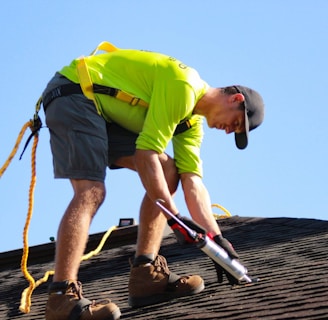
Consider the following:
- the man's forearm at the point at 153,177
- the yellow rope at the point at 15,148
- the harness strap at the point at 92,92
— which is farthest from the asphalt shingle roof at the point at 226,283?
the harness strap at the point at 92,92

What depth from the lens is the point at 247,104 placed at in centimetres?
431

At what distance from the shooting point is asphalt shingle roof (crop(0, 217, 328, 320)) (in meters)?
3.85

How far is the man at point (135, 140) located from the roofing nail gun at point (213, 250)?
6 centimetres

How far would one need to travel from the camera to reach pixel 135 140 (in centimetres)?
455

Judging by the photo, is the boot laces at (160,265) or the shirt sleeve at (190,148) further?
the shirt sleeve at (190,148)

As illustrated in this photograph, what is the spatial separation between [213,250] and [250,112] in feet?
2.35

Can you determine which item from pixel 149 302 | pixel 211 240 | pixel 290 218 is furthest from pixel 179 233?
pixel 290 218

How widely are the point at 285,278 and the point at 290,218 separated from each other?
2.31 metres

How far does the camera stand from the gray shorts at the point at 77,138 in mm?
4113

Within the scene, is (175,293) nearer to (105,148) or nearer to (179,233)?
(179,233)

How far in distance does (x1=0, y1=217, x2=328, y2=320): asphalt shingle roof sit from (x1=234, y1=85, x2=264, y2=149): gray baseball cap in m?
0.73

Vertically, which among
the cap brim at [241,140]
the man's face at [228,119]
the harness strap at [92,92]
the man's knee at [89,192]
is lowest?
the man's knee at [89,192]

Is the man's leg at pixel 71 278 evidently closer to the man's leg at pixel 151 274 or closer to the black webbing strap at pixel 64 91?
the man's leg at pixel 151 274

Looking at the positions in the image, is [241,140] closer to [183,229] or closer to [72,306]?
[183,229]
